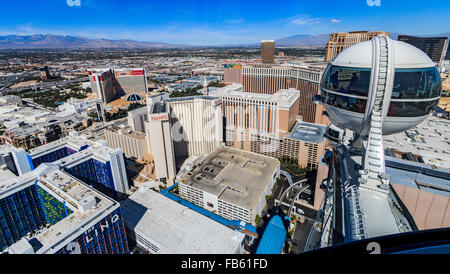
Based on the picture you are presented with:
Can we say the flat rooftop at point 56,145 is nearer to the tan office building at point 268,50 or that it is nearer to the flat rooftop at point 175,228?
the flat rooftop at point 175,228

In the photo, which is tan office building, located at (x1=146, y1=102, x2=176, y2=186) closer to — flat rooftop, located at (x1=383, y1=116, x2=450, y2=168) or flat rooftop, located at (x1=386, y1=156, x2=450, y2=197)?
flat rooftop, located at (x1=386, y1=156, x2=450, y2=197)

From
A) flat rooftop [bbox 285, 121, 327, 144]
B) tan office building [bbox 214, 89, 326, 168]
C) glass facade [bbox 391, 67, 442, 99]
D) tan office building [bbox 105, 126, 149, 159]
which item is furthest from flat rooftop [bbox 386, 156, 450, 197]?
tan office building [bbox 105, 126, 149, 159]

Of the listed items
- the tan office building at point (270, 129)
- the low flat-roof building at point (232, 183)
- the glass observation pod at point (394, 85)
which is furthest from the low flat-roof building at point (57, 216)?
the tan office building at point (270, 129)

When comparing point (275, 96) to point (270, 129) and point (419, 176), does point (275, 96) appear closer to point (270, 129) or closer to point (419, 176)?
point (270, 129)

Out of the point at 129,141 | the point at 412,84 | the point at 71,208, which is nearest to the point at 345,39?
Result: the point at 129,141
